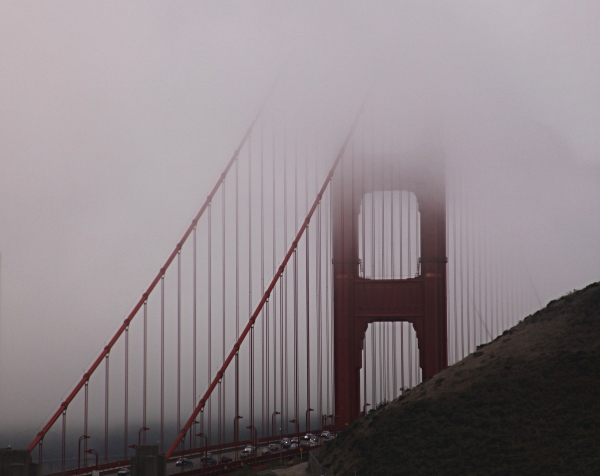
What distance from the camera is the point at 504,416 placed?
84.8 ft

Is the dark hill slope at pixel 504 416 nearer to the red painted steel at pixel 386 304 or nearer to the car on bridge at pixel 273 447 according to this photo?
the red painted steel at pixel 386 304

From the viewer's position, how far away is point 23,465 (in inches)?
809

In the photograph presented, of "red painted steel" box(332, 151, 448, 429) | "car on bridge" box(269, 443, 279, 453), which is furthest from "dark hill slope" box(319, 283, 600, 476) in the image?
"car on bridge" box(269, 443, 279, 453)

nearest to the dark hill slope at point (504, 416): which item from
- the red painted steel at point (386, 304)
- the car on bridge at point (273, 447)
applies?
the red painted steel at point (386, 304)

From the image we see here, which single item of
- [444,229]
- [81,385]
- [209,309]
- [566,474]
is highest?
[444,229]

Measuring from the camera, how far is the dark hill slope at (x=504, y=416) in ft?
75.8

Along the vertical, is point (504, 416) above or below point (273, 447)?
above

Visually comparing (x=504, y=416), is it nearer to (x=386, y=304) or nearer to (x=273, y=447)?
(x=386, y=304)

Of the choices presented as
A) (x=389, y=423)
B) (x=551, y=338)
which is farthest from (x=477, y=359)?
(x=389, y=423)

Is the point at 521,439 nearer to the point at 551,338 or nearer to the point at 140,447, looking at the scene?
the point at 551,338

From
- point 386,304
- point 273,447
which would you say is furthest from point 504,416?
point 273,447

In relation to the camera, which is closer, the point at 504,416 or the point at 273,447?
the point at 504,416

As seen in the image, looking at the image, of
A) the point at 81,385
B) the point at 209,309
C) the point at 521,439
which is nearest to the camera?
the point at 521,439

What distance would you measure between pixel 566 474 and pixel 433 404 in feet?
24.1
